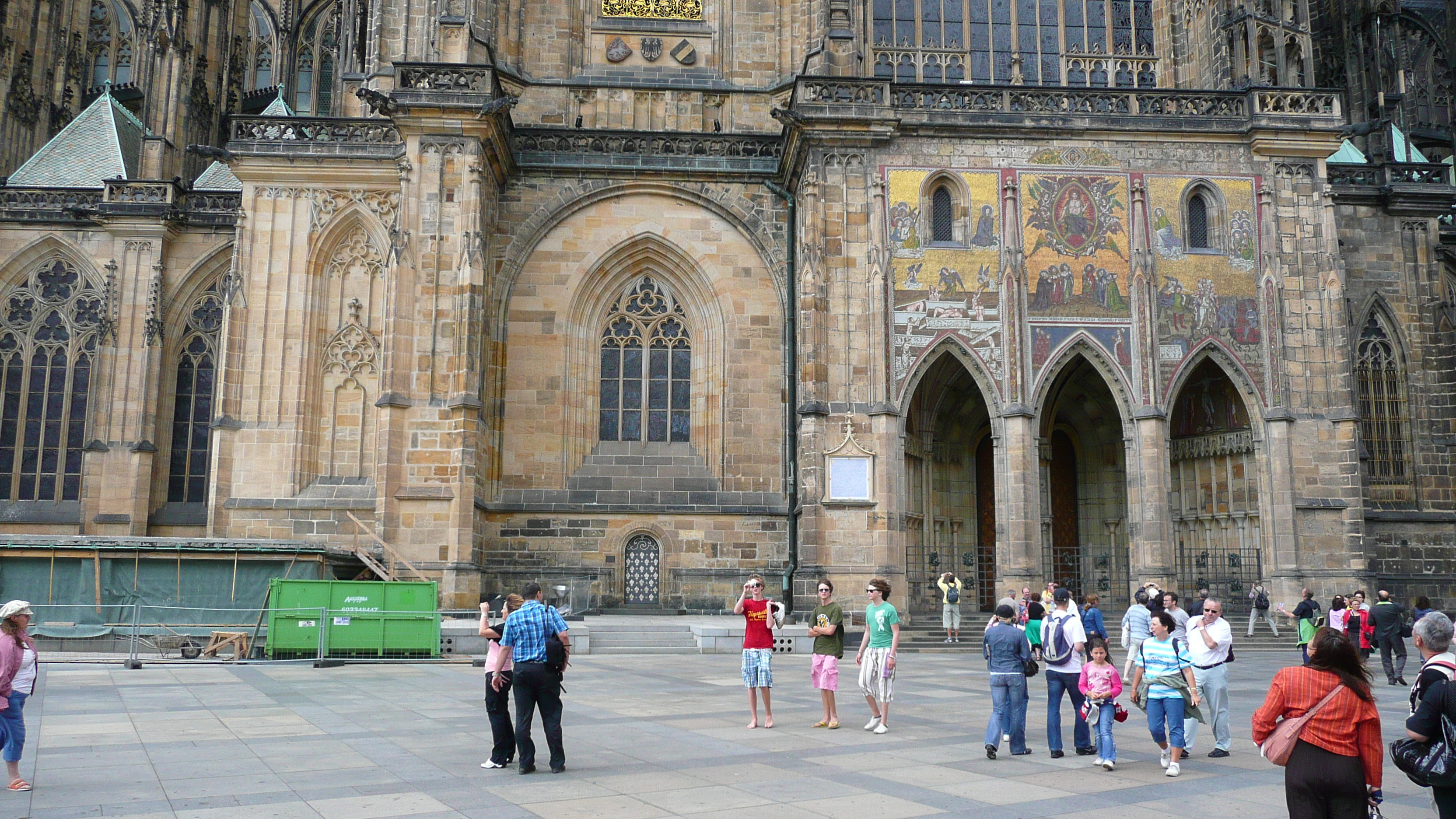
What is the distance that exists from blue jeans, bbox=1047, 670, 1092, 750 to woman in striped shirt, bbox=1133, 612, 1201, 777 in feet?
1.67

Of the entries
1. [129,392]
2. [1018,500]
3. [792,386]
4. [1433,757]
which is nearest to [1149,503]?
[1018,500]

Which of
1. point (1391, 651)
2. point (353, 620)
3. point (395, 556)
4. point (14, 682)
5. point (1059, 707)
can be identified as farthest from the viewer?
point (395, 556)

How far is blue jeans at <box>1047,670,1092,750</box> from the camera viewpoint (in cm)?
973

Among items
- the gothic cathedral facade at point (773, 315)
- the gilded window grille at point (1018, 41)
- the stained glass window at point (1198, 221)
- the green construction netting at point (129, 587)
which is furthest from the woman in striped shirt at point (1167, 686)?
the gilded window grille at point (1018, 41)

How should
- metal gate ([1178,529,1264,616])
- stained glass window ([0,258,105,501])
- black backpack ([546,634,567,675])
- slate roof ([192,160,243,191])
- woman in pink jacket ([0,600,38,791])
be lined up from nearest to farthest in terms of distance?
woman in pink jacket ([0,600,38,791])
black backpack ([546,634,567,675])
metal gate ([1178,529,1264,616])
stained glass window ([0,258,105,501])
slate roof ([192,160,243,191])

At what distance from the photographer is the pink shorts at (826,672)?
36.3 feet

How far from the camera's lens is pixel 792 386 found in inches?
1033

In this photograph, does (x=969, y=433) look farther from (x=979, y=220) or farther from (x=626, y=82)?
(x=626, y=82)

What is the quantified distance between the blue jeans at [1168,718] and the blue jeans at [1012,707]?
103cm

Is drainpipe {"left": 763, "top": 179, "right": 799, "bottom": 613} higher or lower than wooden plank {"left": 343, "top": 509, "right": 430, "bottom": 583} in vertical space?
higher

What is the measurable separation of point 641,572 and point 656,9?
14.2m

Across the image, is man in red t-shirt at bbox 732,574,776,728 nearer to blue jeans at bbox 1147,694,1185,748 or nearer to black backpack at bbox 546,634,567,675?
black backpack at bbox 546,634,567,675

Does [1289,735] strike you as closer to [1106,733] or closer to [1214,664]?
[1106,733]

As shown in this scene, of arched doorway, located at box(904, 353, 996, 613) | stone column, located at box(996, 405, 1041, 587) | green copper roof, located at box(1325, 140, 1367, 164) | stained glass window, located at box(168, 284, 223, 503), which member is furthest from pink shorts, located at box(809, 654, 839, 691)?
green copper roof, located at box(1325, 140, 1367, 164)
